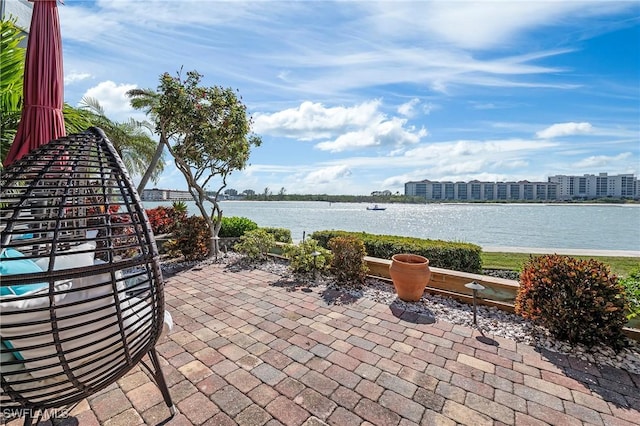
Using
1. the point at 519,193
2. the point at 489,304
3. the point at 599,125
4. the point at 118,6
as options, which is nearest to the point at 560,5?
the point at 489,304

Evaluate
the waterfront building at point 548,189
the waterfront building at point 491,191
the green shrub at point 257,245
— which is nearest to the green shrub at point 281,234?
the green shrub at point 257,245

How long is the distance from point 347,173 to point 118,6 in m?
29.6

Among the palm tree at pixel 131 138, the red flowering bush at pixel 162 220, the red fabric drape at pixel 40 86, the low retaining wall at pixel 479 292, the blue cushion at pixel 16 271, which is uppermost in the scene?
the palm tree at pixel 131 138

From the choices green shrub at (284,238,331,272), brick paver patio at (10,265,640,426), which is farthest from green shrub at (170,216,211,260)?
brick paver patio at (10,265,640,426)

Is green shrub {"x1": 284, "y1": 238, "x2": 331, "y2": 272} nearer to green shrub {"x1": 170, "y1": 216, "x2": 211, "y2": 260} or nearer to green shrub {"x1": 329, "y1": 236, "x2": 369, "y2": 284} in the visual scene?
green shrub {"x1": 329, "y1": 236, "x2": 369, "y2": 284}

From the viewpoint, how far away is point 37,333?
3.82 feet

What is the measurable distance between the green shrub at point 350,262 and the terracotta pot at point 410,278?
0.71m

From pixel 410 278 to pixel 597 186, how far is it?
80950mm

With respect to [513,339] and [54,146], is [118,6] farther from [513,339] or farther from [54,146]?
[513,339]

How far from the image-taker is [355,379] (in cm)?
234

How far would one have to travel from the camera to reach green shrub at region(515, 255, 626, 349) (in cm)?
276

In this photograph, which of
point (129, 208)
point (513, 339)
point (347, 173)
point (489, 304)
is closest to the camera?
point (129, 208)

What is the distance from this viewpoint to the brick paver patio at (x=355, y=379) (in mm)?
1954

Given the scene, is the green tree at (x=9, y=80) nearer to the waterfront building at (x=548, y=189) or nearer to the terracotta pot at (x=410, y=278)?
the terracotta pot at (x=410, y=278)
